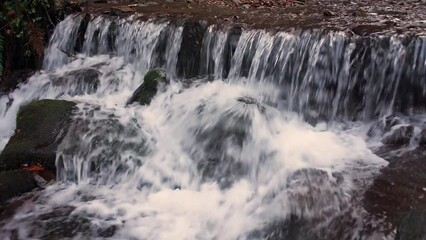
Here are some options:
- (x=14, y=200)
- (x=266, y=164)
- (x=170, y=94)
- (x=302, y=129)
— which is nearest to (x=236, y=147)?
Result: (x=266, y=164)

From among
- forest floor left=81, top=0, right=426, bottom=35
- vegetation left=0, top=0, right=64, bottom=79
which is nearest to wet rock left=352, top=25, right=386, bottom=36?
forest floor left=81, top=0, right=426, bottom=35

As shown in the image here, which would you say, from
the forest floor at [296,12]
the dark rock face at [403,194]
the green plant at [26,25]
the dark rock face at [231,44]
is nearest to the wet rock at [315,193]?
the dark rock face at [403,194]

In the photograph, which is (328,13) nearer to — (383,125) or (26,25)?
(383,125)

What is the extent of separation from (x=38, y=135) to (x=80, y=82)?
2.07 m

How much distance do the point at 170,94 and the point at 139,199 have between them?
251cm

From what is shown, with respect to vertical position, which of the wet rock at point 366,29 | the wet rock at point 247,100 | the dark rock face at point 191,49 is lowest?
the wet rock at point 247,100

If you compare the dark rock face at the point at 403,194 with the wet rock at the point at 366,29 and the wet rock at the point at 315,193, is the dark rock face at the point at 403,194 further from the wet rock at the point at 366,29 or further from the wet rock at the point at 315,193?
the wet rock at the point at 366,29

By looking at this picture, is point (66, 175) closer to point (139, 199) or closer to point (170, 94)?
point (139, 199)

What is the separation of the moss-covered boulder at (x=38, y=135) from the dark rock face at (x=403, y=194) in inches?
156

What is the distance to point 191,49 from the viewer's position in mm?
7824

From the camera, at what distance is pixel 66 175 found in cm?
586

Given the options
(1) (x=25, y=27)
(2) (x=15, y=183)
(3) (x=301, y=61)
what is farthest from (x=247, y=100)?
(1) (x=25, y=27)

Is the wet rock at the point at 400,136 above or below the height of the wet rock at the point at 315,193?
above

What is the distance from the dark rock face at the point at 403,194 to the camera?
13.9 feet
